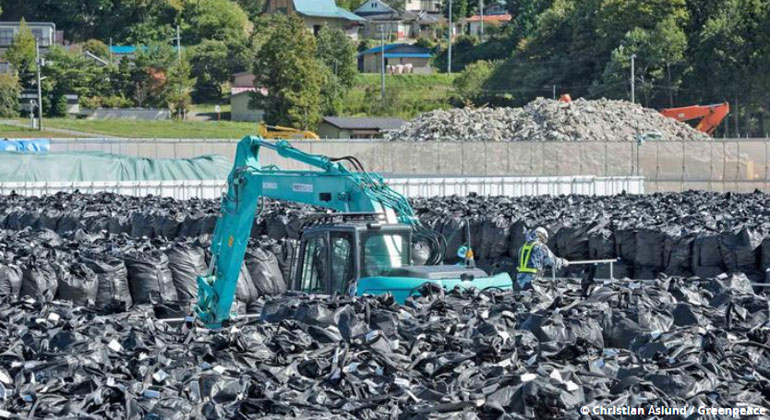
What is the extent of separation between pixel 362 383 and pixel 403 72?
90.5 m

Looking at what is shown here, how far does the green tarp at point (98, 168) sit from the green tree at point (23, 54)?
149 ft

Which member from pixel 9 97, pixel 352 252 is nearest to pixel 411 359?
pixel 352 252

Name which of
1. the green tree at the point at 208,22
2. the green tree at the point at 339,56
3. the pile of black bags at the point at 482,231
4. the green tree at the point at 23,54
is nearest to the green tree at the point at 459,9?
the green tree at the point at 208,22

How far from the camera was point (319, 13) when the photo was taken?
11275cm

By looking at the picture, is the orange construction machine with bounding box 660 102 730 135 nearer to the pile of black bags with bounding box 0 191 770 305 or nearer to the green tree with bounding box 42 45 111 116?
the pile of black bags with bounding box 0 191 770 305

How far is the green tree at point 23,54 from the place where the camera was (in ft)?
278

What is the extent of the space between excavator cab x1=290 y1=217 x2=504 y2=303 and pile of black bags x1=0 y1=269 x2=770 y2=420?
57 cm

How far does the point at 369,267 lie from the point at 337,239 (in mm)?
455

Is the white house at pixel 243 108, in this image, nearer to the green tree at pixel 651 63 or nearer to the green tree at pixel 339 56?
the green tree at pixel 339 56

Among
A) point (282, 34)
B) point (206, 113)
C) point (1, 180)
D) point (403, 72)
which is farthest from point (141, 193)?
point (403, 72)

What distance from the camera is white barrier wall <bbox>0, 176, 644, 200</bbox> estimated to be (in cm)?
3419

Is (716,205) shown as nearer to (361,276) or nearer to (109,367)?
(361,276)

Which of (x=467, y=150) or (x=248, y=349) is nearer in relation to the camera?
(x=248, y=349)

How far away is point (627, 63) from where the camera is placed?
72.5m
